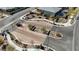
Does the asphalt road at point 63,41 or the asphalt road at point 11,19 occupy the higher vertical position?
the asphalt road at point 11,19

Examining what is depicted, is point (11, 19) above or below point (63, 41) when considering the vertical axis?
above

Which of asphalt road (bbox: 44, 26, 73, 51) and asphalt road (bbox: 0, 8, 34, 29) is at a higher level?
asphalt road (bbox: 0, 8, 34, 29)
